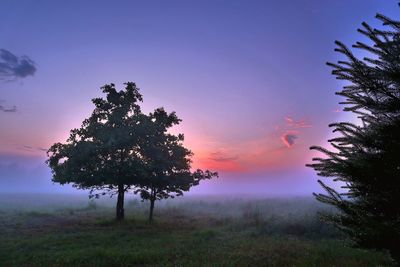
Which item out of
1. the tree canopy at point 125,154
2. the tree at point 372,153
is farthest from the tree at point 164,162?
the tree at point 372,153

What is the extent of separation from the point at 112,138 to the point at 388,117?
2649 centimetres

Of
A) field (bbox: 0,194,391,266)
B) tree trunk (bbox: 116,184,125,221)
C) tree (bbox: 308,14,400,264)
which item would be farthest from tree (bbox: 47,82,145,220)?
tree (bbox: 308,14,400,264)

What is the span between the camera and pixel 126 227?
87.4 feet

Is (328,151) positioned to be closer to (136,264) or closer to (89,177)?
(136,264)

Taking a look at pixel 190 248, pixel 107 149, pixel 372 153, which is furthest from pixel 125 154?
pixel 372 153

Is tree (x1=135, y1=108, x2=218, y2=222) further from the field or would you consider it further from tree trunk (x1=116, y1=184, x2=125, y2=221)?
the field

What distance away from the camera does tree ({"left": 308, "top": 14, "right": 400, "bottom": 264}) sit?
3627 millimetres

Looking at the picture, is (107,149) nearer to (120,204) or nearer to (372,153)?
(120,204)

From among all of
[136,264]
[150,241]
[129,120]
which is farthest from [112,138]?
[136,264]

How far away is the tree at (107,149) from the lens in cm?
2908

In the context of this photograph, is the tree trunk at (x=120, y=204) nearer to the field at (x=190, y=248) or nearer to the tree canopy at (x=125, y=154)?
the tree canopy at (x=125, y=154)

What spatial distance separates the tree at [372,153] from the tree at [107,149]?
25098 millimetres

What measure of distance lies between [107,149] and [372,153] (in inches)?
1091

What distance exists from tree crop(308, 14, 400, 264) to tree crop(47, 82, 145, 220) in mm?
25098
